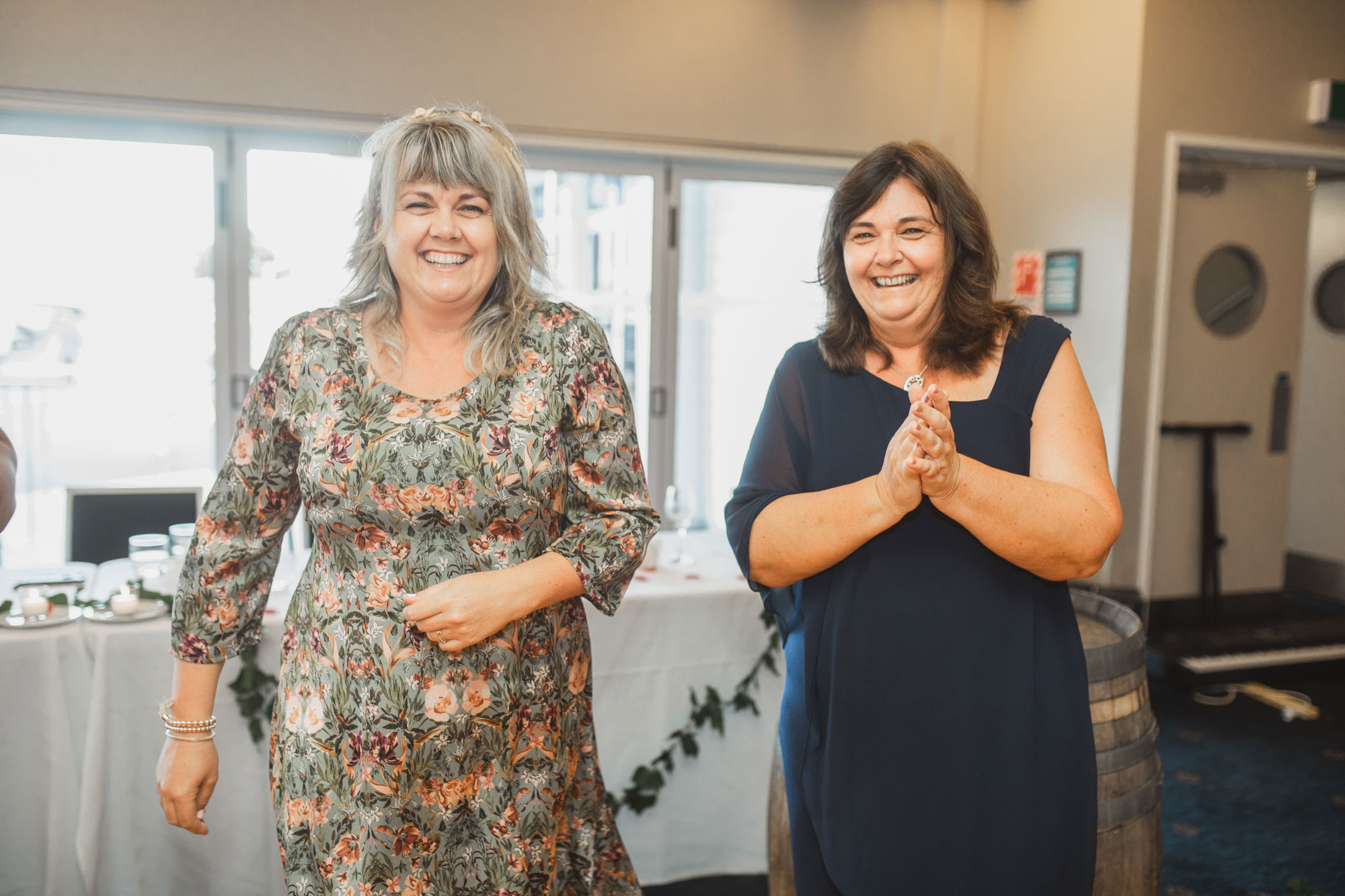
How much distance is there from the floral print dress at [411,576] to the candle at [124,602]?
943mm

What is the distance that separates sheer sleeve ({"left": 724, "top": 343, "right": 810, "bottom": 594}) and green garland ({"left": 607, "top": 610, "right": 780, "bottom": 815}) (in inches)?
46.0

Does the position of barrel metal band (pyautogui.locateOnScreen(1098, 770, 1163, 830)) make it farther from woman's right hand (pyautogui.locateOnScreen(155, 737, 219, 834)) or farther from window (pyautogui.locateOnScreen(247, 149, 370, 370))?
window (pyautogui.locateOnScreen(247, 149, 370, 370))

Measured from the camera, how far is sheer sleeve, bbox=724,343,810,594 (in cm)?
124

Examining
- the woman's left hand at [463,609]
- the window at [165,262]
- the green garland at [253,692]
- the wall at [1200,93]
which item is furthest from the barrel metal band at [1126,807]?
the wall at [1200,93]

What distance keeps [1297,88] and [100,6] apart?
499 centimetres

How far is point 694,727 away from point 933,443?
60.2 inches

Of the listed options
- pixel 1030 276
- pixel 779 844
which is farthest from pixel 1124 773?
pixel 1030 276

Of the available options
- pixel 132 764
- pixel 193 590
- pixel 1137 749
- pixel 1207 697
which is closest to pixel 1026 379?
pixel 1137 749

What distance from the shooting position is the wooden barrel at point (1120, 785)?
4.38 feet

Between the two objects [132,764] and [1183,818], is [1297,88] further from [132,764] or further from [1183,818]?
[132,764]

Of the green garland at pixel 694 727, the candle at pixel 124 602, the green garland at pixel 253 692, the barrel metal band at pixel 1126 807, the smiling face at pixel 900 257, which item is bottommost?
the green garland at pixel 694 727

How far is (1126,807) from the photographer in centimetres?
135

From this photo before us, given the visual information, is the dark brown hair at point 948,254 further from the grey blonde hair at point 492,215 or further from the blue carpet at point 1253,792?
the blue carpet at point 1253,792

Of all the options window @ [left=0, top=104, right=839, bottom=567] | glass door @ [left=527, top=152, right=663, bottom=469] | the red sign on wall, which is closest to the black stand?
the red sign on wall
